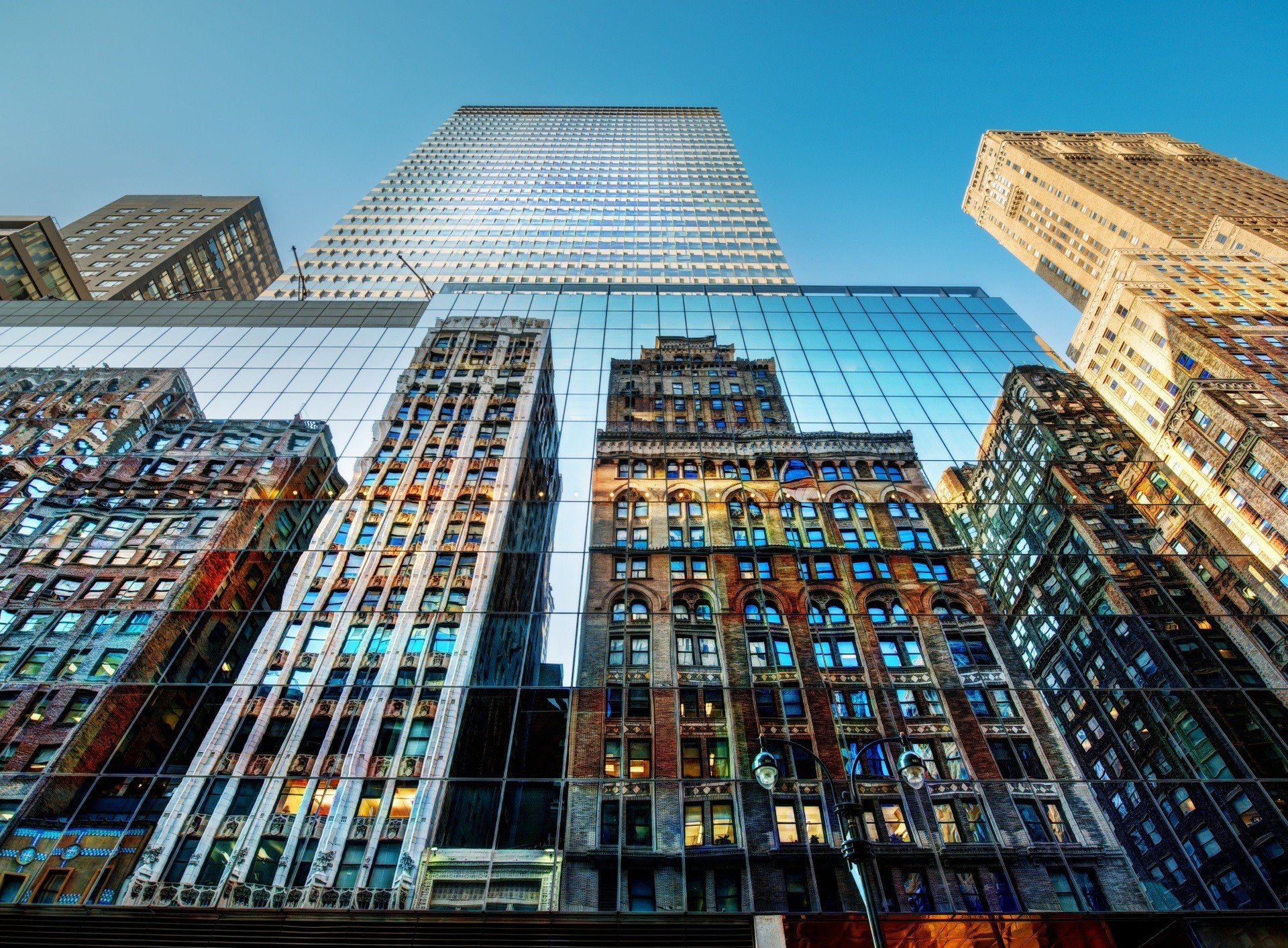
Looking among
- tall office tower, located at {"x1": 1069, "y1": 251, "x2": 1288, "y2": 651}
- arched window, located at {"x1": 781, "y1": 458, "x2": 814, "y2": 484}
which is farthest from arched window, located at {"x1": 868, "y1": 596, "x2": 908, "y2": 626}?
tall office tower, located at {"x1": 1069, "y1": 251, "x2": 1288, "y2": 651}

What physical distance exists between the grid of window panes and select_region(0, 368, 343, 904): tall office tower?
13 cm

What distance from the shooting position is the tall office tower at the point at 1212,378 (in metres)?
47.2

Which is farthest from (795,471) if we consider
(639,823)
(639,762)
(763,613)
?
(639,823)

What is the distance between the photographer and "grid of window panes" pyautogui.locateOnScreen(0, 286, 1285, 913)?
19.4 metres

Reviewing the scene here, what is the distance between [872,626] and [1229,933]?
1171cm

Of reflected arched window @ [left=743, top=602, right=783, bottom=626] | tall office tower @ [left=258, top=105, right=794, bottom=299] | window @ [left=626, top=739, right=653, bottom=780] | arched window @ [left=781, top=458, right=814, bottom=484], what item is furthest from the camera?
tall office tower @ [left=258, top=105, right=794, bottom=299]

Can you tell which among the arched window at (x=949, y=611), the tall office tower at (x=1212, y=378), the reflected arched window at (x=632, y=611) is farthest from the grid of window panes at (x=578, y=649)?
the tall office tower at (x=1212, y=378)

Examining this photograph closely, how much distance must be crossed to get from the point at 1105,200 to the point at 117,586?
432 feet

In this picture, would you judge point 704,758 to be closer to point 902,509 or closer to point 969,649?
point 969,649

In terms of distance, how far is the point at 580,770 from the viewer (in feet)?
69.3

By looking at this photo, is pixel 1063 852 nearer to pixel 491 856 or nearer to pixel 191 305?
pixel 491 856

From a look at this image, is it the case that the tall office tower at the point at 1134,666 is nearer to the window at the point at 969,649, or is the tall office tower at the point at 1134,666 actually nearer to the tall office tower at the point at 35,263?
the window at the point at 969,649

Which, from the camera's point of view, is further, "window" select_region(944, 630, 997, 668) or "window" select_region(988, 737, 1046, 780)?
"window" select_region(944, 630, 997, 668)

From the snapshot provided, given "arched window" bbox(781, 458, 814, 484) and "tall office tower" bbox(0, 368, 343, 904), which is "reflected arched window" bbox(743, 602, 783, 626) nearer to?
"arched window" bbox(781, 458, 814, 484)
